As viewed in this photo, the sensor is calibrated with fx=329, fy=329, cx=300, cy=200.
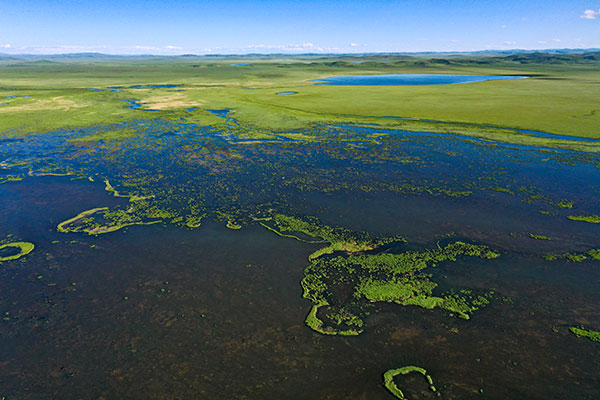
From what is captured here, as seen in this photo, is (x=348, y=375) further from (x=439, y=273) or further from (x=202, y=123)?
(x=202, y=123)

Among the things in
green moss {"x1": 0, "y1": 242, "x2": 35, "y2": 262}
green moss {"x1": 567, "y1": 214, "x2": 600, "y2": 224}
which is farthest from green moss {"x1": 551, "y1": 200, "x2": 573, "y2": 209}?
green moss {"x1": 0, "y1": 242, "x2": 35, "y2": 262}

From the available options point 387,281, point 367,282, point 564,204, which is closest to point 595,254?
point 564,204

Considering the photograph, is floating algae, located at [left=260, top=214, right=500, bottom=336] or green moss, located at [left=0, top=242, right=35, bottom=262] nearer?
floating algae, located at [left=260, top=214, right=500, bottom=336]

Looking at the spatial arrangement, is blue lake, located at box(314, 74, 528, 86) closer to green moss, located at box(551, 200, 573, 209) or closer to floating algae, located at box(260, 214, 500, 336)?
green moss, located at box(551, 200, 573, 209)

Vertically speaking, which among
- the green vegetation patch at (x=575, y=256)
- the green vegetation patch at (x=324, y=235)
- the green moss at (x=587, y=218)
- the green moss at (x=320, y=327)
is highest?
the green moss at (x=587, y=218)

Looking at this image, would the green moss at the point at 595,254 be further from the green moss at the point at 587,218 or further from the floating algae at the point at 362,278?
the floating algae at the point at 362,278

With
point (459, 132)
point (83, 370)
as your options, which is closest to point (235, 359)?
point (83, 370)

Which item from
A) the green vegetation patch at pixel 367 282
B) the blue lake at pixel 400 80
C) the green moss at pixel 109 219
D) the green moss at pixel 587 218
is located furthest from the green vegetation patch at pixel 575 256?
the blue lake at pixel 400 80
